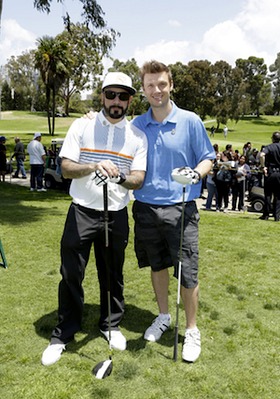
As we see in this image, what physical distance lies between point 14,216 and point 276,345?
6.33 metres

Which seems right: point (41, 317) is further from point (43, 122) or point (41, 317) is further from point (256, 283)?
point (43, 122)

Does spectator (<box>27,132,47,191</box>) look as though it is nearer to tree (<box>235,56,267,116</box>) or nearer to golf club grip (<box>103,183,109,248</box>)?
golf club grip (<box>103,183,109,248</box>)

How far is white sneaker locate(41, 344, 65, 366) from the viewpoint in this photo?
10.5 feet

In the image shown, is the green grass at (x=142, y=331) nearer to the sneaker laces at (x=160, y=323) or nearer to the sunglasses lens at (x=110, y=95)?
the sneaker laces at (x=160, y=323)

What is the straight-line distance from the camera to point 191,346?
134 inches

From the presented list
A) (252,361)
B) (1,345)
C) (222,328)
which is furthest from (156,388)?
(1,345)

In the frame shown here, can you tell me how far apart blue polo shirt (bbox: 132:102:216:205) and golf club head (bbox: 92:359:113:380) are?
126 centimetres

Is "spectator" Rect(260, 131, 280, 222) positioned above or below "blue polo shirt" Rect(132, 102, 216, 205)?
below

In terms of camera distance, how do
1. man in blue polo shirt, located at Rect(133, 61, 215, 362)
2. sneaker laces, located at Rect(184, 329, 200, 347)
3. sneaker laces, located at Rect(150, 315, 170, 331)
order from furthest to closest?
sneaker laces, located at Rect(150, 315, 170, 331) → sneaker laces, located at Rect(184, 329, 200, 347) → man in blue polo shirt, located at Rect(133, 61, 215, 362)

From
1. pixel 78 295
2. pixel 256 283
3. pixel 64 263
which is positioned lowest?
pixel 256 283

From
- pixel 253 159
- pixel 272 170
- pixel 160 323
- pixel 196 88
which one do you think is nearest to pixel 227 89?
pixel 196 88

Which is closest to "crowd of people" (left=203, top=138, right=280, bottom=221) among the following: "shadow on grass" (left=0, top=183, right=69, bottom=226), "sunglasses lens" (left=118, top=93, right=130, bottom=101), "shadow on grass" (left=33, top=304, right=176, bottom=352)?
"shadow on grass" (left=0, top=183, right=69, bottom=226)

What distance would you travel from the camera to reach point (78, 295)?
3.40m

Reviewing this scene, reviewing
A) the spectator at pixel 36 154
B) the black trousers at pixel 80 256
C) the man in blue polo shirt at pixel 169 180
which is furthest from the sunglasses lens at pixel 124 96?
the spectator at pixel 36 154
